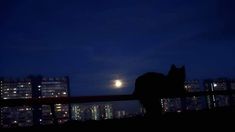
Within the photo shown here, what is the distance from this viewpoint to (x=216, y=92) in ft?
35.7

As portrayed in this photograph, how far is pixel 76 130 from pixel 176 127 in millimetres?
1942

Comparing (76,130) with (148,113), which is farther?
(148,113)

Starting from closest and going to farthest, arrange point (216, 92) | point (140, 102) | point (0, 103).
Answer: point (0, 103) < point (140, 102) < point (216, 92)

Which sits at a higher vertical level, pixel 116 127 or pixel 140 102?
pixel 140 102

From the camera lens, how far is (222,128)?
6.68 meters

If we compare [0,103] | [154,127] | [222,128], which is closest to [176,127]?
[154,127]

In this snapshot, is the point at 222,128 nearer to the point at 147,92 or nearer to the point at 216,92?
the point at 147,92

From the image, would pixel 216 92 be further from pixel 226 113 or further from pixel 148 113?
pixel 148 113

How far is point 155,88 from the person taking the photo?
7.98 m

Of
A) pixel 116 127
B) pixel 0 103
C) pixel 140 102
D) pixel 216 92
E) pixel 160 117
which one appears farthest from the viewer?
pixel 216 92

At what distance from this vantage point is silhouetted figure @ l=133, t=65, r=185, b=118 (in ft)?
26.0

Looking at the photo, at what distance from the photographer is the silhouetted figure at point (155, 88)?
7.91 metres

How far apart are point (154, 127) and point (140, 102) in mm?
1591

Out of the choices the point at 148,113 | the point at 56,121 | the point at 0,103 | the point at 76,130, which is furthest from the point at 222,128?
the point at 0,103
